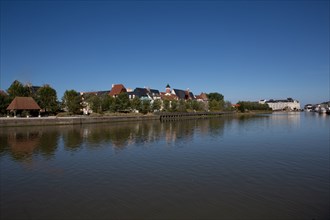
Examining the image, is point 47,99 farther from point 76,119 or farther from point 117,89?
point 117,89

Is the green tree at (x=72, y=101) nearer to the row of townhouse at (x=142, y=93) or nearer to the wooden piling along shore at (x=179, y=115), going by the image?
the row of townhouse at (x=142, y=93)

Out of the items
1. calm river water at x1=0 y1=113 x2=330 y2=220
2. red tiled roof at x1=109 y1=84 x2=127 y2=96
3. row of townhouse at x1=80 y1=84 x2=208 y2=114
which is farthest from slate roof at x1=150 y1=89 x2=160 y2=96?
calm river water at x1=0 y1=113 x2=330 y2=220

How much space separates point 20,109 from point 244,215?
53.7 meters

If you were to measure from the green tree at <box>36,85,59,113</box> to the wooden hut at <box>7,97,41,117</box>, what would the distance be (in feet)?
11.7

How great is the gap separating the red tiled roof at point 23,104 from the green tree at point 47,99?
3573 millimetres

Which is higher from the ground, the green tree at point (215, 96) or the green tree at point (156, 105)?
the green tree at point (215, 96)

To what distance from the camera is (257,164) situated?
16.3 m

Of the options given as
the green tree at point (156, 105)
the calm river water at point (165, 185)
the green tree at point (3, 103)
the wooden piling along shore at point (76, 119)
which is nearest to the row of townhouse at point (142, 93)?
the green tree at point (156, 105)

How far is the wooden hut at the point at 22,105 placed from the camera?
51209 millimetres

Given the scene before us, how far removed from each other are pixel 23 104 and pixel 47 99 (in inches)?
272

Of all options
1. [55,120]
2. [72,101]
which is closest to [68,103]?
[72,101]

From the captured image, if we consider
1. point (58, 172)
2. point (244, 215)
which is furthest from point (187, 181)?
point (58, 172)

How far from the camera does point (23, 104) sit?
172 feet

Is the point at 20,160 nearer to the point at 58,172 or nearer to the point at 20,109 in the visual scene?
the point at 58,172
